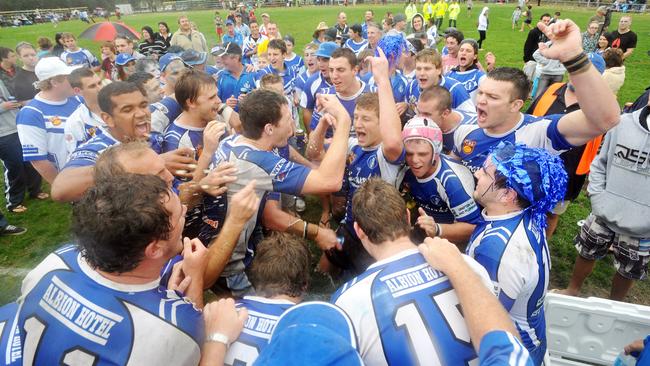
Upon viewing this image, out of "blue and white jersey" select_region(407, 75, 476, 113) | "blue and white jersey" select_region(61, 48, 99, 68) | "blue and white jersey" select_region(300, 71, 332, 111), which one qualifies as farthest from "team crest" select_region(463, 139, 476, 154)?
"blue and white jersey" select_region(61, 48, 99, 68)

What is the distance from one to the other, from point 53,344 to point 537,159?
9.07 feet

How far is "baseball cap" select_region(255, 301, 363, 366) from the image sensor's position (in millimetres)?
948

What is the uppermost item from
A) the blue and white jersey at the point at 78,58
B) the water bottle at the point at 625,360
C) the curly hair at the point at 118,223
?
the curly hair at the point at 118,223

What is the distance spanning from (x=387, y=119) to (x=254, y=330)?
7.04 ft

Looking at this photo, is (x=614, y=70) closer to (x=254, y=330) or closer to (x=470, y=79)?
(x=470, y=79)

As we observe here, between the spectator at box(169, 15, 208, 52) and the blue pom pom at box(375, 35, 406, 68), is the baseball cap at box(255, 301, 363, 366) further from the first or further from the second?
the spectator at box(169, 15, 208, 52)

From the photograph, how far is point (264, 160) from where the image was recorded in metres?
2.94

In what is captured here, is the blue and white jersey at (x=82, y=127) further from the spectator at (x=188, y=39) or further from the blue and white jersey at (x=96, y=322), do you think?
the spectator at (x=188, y=39)

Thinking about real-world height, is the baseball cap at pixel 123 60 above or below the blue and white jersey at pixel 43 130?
above

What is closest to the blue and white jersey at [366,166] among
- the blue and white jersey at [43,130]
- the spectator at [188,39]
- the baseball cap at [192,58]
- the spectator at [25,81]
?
the blue and white jersey at [43,130]

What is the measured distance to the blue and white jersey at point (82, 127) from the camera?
441 cm

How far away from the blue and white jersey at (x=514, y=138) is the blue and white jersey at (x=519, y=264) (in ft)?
Answer: 3.84

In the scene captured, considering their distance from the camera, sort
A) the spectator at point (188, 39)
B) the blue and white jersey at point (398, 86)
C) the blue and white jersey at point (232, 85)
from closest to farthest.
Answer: the blue and white jersey at point (398, 86), the blue and white jersey at point (232, 85), the spectator at point (188, 39)

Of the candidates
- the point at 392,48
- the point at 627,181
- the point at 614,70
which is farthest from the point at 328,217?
the point at 614,70
